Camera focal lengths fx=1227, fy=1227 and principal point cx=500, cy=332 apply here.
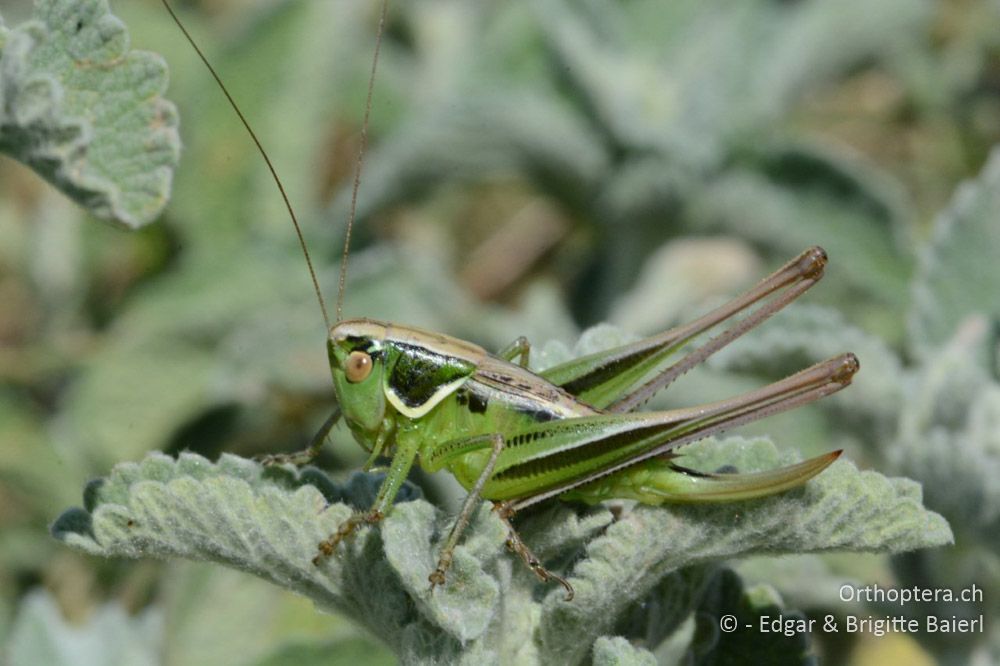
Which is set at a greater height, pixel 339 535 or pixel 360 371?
pixel 360 371

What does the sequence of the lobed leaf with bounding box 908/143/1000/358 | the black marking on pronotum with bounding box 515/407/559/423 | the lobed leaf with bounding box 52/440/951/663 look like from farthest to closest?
the lobed leaf with bounding box 908/143/1000/358
the black marking on pronotum with bounding box 515/407/559/423
the lobed leaf with bounding box 52/440/951/663

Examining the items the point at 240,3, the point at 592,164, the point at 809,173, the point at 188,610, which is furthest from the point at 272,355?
the point at 240,3

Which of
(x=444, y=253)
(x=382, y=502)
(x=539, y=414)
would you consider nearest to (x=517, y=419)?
(x=539, y=414)

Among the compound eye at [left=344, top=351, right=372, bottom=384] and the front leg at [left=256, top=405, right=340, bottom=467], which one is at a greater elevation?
the compound eye at [left=344, top=351, right=372, bottom=384]

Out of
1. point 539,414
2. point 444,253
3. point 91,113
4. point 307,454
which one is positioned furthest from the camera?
point 444,253

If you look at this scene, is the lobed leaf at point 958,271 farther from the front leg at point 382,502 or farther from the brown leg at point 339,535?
the brown leg at point 339,535

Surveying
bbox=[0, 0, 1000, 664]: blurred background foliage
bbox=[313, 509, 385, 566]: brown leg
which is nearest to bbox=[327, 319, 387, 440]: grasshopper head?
bbox=[313, 509, 385, 566]: brown leg

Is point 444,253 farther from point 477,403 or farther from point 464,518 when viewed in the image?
point 464,518

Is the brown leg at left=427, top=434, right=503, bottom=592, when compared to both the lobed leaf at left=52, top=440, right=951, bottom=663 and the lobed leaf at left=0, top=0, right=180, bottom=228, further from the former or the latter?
the lobed leaf at left=0, top=0, right=180, bottom=228
